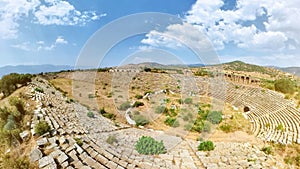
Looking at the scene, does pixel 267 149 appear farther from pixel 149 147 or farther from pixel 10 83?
pixel 10 83

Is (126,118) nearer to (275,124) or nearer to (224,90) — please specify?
(275,124)

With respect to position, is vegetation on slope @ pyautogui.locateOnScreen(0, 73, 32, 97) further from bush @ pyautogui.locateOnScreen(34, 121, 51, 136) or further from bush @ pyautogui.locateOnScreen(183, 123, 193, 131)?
bush @ pyautogui.locateOnScreen(183, 123, 193, 131)

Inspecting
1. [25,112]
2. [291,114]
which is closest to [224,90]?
[291,114]

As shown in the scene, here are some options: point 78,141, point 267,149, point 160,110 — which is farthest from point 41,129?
point 160,110

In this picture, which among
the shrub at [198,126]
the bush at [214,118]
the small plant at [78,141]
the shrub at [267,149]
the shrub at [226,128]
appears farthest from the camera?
the bush at [214,118]

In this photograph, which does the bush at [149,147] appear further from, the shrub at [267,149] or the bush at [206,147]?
the shrub at [267,149]

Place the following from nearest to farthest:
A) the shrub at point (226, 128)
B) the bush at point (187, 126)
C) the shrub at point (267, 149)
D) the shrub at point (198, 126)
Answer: the shrub at point (267, 149)
the shrub at point (226, 128)
the shrub at point (198, 126)
the bush at point (187, 126)

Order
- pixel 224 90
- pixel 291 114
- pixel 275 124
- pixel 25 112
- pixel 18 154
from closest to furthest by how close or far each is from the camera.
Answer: pixel 18 154, pixel 25 112, pixel 275 124, pixel 291 114, pixel 224 90

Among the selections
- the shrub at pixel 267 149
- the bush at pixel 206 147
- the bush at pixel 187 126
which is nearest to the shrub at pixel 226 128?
the bush at pixel 187 126

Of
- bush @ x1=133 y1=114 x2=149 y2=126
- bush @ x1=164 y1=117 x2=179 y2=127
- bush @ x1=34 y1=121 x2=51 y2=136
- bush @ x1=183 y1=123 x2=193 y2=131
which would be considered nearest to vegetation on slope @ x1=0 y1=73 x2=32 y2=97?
bush @ x1=133 y1=114 x2=149 y2=126

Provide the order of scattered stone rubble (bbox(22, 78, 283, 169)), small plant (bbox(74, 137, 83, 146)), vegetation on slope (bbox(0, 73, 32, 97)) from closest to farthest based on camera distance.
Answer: scattered stone rubble (bbox(22, 78, 283, 169))
small plant (bbox(74, 137, 83, 146))
vegetation on slope (bbox(0, 73, 32, 97))

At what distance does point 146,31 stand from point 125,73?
1947 centimetres

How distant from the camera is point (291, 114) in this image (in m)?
14.0

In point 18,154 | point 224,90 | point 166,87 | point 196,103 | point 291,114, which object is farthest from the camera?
point 166,87
